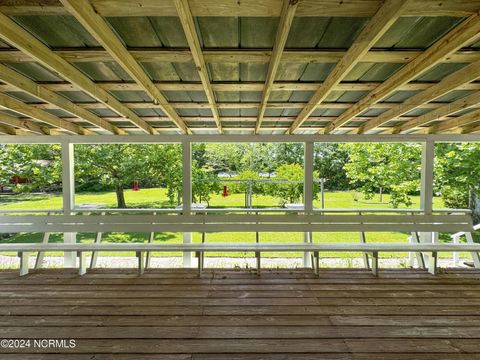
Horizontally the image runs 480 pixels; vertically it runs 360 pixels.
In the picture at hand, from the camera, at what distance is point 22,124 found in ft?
10.8

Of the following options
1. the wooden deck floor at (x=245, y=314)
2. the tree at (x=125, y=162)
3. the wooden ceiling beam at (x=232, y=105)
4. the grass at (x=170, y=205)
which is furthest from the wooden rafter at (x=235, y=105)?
the tree at (x=125, y=162)

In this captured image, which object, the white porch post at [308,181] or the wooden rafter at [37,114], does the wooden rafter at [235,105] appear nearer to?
the wooden rafter at [37,114]

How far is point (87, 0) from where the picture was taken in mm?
1293

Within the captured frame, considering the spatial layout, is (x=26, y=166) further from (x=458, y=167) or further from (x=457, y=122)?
(x=458, y=167)

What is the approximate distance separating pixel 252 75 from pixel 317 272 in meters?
2.28

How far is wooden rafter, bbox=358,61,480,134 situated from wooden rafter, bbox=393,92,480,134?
53cm

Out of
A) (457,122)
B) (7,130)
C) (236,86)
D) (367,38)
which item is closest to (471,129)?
(457,122)

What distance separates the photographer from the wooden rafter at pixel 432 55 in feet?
4.61

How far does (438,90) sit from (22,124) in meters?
4.77

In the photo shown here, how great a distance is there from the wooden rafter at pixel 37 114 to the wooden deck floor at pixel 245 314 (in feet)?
6.16

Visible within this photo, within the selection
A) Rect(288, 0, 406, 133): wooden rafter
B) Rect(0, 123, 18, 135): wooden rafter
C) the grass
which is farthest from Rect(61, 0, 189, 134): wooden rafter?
the grass

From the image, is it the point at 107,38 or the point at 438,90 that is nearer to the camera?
the point at 107,38

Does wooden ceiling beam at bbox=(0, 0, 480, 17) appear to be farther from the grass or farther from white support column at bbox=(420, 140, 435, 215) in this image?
the grass

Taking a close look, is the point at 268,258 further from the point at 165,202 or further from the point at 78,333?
the point at 165,202
